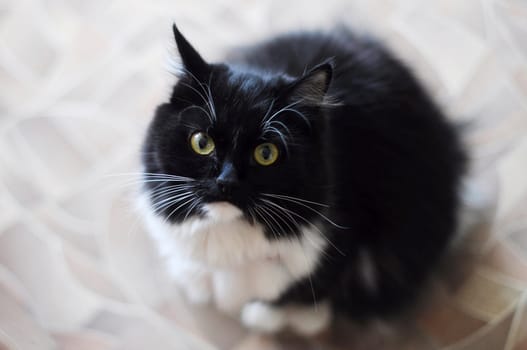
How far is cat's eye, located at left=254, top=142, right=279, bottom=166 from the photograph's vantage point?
105 cm

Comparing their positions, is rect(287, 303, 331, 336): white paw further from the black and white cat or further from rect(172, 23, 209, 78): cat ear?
rect(172, 23, 209, 78): cat ear

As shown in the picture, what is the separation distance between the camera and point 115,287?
5.11ft

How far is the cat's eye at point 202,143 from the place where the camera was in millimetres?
1045

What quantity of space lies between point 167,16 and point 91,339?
124cm

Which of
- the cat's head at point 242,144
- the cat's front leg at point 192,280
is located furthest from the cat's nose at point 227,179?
the cat's front leg at point 192,280

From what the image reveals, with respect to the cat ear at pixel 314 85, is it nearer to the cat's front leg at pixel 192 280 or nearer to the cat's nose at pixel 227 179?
the cat's nose at pixel 227 179

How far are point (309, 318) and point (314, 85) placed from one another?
0.70 m

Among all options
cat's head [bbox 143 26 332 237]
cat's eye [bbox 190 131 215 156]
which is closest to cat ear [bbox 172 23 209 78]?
cat's head [bbox 143 26 332 237]

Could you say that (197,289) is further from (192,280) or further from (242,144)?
(242,144)

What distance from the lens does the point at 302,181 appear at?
3.62 feet

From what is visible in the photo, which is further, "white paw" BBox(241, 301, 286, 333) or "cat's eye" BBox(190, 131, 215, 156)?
"white paw" BBox(241, 301, 286, 333)

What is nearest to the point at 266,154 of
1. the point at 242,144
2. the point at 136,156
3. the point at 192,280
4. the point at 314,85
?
the point at 242,144

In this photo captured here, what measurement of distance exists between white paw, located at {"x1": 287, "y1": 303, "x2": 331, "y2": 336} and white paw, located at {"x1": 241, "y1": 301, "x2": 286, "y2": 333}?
0.09 feet

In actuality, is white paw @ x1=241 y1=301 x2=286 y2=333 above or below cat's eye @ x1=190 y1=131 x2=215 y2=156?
below
